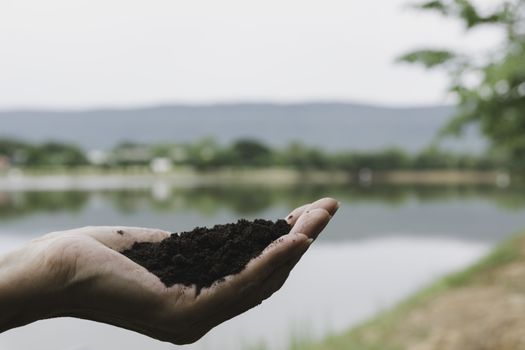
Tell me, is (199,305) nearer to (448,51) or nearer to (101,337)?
(448,51)

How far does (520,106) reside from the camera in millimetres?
9438

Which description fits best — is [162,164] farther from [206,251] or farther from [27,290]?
[27,290]

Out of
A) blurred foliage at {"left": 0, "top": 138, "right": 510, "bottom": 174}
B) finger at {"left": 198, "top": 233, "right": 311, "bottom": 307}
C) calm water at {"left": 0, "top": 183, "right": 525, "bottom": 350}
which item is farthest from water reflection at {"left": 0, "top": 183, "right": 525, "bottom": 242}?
finger at {"left": 198, "top": 233, "right": 311, "bottom": 307}

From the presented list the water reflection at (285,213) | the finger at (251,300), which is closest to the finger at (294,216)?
the finger at (251,300)

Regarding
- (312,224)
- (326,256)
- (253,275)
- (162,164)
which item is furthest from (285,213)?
(162,164)

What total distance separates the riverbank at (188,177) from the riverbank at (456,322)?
216 ft

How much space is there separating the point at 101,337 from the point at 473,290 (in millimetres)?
6540

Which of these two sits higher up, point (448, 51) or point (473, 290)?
point (448, 51)

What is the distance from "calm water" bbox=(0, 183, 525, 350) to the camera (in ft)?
37.4

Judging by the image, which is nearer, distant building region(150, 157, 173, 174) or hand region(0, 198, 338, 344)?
hand region(0, 198, 338, 344)

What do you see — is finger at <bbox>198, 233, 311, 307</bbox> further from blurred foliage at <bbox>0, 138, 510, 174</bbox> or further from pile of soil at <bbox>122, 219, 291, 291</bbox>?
blurred foliage at <bbox>0, 138, 510, 174</bbox>

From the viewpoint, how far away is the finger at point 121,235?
2.71 metres

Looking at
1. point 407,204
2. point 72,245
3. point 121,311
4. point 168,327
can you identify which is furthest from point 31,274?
point 407,204

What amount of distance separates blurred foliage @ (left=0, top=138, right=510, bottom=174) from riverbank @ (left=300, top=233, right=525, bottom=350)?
59547 mm
